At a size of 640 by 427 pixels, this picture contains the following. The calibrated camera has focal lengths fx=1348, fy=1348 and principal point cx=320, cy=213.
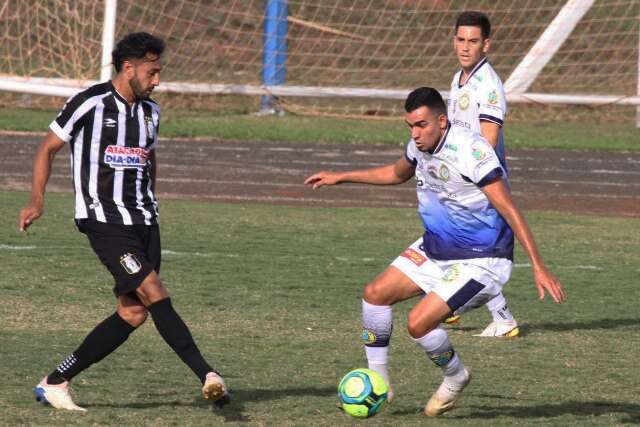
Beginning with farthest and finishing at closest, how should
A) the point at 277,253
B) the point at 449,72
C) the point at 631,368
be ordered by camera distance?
the point at 449,72 < the point at 277,253 < the point at 631,368

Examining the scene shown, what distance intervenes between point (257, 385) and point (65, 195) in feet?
26.0

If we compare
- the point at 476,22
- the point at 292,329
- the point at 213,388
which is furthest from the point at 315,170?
the point at 213,388

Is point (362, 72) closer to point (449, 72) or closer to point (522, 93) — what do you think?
point (449, 72)

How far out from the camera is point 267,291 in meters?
9.78

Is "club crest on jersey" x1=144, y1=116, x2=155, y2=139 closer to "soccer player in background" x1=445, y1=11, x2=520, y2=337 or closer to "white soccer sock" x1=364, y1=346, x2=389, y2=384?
"white soccer sock" x1=364, y1=346, x2=389, y2=384

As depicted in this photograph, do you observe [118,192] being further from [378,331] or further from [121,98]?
[378,331]

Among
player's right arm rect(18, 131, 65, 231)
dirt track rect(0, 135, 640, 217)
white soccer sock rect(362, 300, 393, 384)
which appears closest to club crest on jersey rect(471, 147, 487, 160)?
white soccer sock rect(362, 300, 393, 384)

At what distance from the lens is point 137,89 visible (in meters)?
6.44

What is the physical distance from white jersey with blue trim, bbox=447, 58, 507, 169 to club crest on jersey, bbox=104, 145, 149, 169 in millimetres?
2450

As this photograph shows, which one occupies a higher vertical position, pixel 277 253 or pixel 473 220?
pixel 473 220

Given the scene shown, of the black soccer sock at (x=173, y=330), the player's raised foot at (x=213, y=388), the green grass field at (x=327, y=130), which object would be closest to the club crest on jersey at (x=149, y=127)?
the black soccer sock at (x=173, y=330)


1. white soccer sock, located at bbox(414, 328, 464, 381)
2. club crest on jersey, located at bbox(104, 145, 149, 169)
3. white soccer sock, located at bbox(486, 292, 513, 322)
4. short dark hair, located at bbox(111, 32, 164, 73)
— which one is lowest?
white soccer sock, located at bbox(486, 292, 513, 322)

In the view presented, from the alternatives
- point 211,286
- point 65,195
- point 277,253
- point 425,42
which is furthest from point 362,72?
point 211,286

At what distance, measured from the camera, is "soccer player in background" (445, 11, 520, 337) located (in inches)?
323
